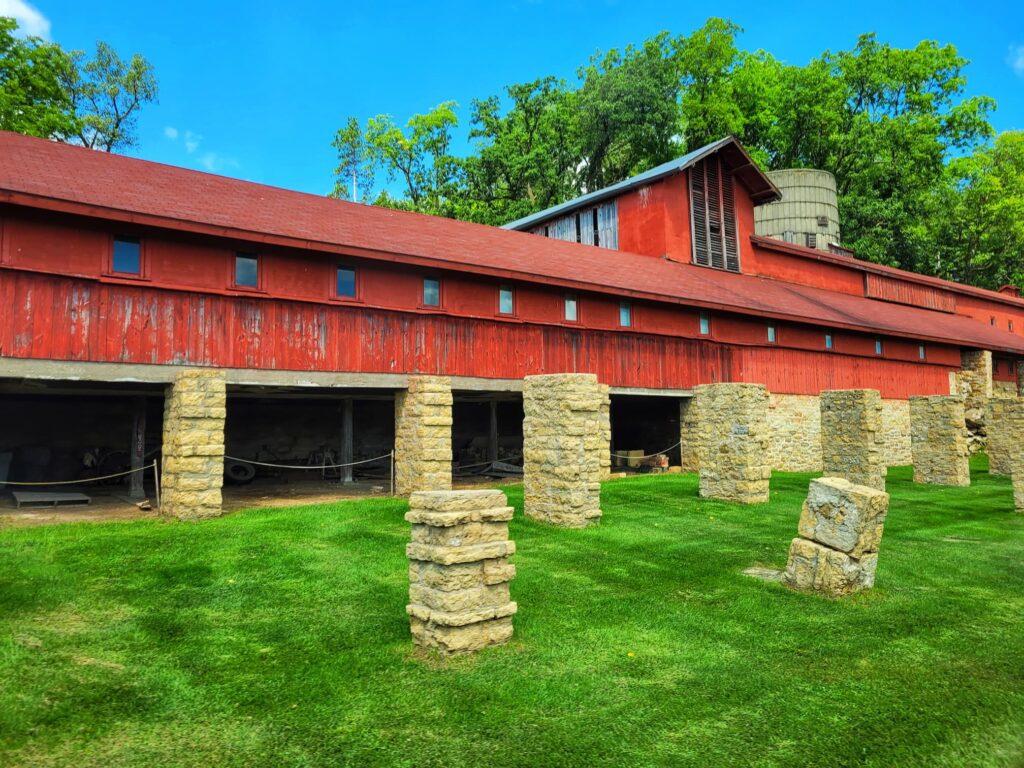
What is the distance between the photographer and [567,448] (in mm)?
10836

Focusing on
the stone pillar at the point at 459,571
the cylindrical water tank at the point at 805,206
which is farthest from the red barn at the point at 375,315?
the cylindrical water tank at the point at 805,206

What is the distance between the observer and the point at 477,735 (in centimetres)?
426

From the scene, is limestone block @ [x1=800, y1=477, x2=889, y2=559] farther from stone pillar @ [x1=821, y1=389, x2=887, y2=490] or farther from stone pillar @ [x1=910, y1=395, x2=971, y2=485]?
stone pillar @ [x1=910, y1=395, x2=971, y2=485]

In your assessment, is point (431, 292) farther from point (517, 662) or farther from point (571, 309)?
point (517, 662)

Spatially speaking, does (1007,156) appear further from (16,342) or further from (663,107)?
(16,342)

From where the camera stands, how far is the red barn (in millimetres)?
11406

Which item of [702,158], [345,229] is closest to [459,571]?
[345,229]

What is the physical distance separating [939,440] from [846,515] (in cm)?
1285

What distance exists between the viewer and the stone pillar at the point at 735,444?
13.3m

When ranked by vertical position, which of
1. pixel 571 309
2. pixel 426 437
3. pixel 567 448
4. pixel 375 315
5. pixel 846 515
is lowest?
pixel 846 515

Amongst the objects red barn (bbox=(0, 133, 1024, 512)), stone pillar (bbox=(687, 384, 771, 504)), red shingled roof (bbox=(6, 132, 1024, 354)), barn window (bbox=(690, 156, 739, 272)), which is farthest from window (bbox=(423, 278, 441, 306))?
barn window (bbox=(690, 156, 739, 272))

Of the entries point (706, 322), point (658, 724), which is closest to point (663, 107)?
point (706, 322)

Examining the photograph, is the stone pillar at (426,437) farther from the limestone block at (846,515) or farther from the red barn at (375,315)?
the limestone block at (846,515)

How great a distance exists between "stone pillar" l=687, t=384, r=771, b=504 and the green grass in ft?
12.6
